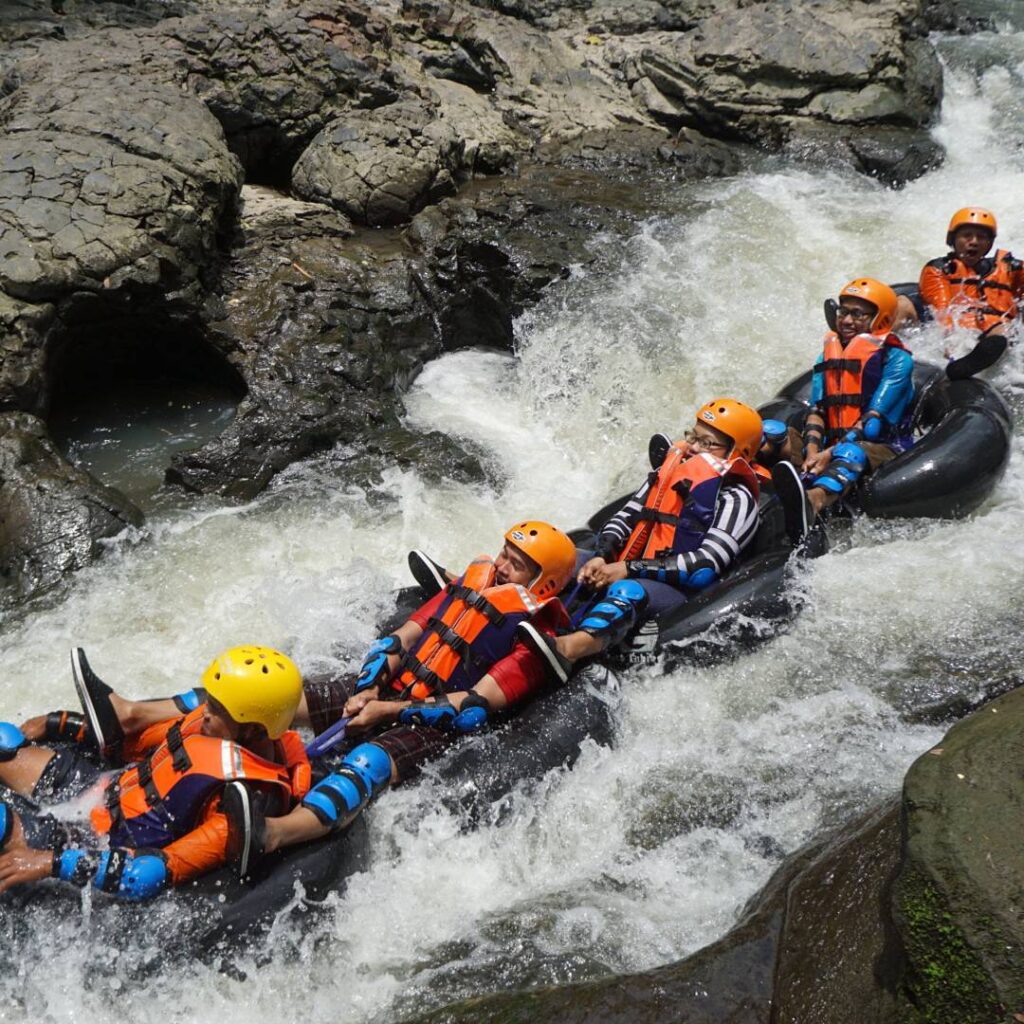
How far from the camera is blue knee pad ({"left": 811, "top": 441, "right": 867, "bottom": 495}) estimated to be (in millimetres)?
5453

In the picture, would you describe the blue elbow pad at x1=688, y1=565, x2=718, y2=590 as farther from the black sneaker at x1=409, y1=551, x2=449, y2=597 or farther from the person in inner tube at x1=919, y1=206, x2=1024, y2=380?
the person in inner tube at x1=919, y1=206, x2=1024, y2=380

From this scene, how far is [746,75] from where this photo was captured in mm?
10852

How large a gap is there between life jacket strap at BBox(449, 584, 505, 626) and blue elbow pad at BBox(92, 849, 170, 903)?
5.34 ft

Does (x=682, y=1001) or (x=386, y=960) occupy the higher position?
(x=682, y=1001)

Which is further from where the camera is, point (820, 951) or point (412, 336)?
point (412, 336)

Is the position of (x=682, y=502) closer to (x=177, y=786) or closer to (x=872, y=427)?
(x=872, y=427)

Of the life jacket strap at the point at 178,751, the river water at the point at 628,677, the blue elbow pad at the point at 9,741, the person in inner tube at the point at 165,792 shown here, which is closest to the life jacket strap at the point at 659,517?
the river water at the point at 628,677

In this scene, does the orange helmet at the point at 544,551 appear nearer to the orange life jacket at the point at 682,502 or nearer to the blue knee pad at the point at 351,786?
the orange life jacket at the point at 682,502

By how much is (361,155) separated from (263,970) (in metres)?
7.21

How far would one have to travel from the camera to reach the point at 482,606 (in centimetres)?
419

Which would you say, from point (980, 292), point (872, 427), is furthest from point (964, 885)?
point (980, 292)

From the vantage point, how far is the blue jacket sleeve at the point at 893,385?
603cm

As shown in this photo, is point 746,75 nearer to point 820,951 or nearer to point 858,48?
point 858,48

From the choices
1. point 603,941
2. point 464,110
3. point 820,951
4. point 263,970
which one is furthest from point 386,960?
point 464,110
